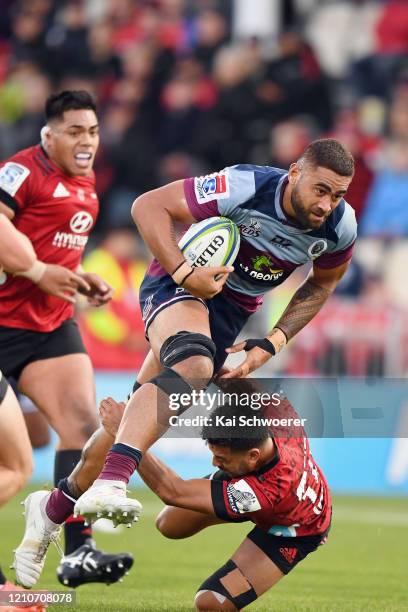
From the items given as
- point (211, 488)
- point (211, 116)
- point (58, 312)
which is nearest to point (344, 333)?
point (211, 116)

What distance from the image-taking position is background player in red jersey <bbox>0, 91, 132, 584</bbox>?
25.3 ft

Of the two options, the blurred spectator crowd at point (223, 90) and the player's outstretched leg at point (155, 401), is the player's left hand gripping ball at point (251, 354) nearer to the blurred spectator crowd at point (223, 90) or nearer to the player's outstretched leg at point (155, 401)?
the player's outstretched leg at point (155, 401)

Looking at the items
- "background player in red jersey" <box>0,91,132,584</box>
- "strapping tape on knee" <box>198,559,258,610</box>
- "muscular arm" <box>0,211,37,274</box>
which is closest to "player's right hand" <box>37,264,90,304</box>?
"muscular arm" <box>0,211,37,274</box>

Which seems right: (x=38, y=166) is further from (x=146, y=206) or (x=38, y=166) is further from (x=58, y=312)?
(x=146, y=206)

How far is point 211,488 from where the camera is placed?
655 cm

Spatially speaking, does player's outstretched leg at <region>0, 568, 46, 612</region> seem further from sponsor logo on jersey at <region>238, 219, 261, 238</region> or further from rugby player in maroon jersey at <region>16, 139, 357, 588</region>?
sponsor logo on jersey at <region>238, 219, 261, 238</region>

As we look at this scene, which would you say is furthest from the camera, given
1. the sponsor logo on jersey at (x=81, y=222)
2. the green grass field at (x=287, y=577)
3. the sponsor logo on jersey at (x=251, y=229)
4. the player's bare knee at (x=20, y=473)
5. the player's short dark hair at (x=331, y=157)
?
the sponsor logo on jersey at (x=81, y=222)

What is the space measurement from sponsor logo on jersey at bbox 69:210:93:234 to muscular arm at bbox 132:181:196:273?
4.82ft

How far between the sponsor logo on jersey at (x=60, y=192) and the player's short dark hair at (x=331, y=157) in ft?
6.68

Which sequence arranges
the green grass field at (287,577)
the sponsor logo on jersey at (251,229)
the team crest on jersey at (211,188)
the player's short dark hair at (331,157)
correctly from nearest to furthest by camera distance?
the player's short dark hair at (331,157) → the team crest on jersey at (211,188) → the sponsor logo on jersey at (251,229) → the green grass field at (287,577)

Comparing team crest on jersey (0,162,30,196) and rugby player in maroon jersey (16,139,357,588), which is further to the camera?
team crest on jersey (0,162,30,196)

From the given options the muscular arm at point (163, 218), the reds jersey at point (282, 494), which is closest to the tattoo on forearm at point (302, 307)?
the reds jersey at point (282, 494)

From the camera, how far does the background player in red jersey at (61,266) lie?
7.73 meters

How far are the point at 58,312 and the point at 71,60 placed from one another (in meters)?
10.1
